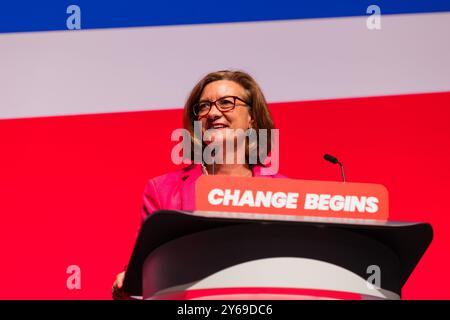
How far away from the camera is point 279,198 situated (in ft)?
5.56

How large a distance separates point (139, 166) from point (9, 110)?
53cm

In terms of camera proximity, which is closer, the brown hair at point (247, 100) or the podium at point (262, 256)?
the podium at point (262, 256)

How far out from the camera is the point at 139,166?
123 inches

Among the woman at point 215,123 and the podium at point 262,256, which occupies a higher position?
the woman at point 215,123

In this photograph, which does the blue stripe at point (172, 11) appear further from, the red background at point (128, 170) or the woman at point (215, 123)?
the woman at point (215, 123)

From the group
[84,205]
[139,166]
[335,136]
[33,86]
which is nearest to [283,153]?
[335,136]

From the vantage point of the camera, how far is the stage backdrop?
10.1ft

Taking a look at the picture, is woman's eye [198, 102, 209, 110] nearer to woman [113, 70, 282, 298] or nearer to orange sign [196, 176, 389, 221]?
woman [113, 70, 282, 298]

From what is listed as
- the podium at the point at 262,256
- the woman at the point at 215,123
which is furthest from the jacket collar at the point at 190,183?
the podium at the point at 262,256

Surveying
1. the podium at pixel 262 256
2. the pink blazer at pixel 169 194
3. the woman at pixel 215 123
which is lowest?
the podium at pixel 262 256

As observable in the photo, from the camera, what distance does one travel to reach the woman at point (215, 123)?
2486mm

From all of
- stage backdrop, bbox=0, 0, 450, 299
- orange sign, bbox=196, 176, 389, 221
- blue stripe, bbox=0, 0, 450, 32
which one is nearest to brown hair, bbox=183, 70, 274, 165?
stage backdrop, bbox=0, 0, 450, 299

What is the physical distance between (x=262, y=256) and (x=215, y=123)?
967 mm

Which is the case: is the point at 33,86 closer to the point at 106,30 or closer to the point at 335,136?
the point at 106,30
